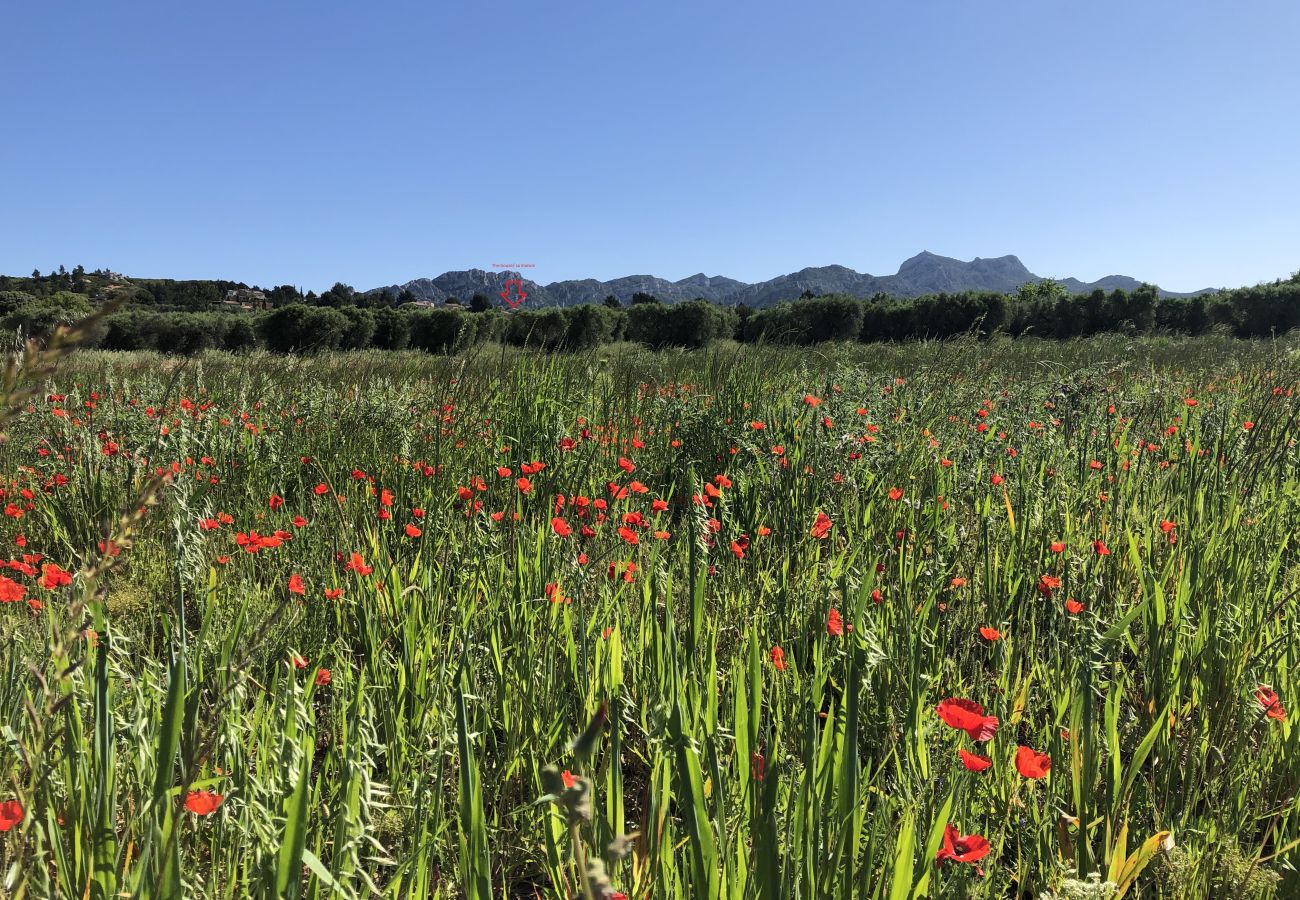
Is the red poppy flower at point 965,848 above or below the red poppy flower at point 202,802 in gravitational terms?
below

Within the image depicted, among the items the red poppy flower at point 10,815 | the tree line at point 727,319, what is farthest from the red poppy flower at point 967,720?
the tree line at point 727,319

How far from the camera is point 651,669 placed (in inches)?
61.1

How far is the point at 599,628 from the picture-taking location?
1740 millimetres

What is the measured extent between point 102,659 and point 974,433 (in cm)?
353

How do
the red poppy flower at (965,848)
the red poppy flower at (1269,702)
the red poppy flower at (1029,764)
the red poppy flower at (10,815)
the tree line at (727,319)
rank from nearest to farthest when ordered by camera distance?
the red poppy flower at (10,815) < the red poppy flower at (965,848) < the red poppy flower at (1029,764) < the red poppy flower at (1269,702) < the tree line at (727,319)

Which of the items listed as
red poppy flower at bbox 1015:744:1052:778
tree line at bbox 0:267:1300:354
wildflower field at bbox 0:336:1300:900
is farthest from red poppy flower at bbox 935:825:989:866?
tree line at bbox 0:267:1300:354

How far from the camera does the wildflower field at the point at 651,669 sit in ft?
3.19

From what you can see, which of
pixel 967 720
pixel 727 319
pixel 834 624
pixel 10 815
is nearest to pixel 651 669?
pixel 834 624

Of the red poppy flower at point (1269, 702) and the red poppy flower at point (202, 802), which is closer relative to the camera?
the red poppy flower at point (202, 802)

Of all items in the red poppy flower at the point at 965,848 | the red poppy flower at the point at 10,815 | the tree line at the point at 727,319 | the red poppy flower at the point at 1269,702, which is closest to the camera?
the red poppy flower at the point at 10,815

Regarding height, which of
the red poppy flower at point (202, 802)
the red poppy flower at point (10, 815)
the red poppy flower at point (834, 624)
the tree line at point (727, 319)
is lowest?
the red poppy flower at point (202, 802)

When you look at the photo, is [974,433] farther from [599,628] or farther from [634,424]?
[599,628]

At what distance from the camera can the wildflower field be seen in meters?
0.97

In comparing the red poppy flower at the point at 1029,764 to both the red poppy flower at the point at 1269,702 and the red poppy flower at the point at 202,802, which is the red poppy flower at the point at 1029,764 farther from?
the red poppy flower at the point at 202,802
